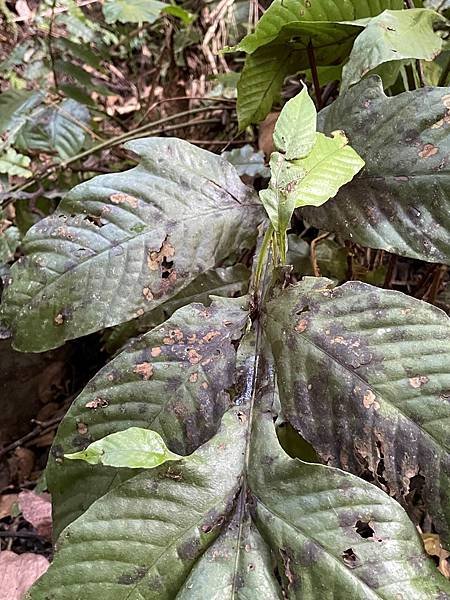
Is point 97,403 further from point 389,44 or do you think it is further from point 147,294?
point 389,44

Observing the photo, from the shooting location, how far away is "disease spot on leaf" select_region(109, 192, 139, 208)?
2.74 feet

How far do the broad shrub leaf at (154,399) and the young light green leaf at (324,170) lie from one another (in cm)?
17

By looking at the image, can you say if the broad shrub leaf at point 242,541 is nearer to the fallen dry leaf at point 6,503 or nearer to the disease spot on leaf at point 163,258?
the disease spot on leaf at point 163,258

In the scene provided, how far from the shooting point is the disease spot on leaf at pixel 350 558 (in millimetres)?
547

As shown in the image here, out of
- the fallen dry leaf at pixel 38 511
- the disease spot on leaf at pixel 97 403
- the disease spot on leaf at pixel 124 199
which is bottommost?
the fallen dry leaf at pixel 38 511

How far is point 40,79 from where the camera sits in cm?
178

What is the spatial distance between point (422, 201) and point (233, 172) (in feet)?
0.88

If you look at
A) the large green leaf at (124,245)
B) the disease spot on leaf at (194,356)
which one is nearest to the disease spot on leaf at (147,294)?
the large green leaf at (124,245)

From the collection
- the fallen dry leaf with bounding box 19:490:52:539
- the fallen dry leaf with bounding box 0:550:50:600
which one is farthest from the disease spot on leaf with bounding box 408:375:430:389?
the fallen dry leaf with bounding box 19:490:52:539

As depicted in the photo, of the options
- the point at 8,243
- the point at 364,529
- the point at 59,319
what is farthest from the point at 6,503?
the point at 364,529

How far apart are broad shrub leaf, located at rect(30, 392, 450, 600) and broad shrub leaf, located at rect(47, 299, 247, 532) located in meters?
0.09

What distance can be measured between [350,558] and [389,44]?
63cm

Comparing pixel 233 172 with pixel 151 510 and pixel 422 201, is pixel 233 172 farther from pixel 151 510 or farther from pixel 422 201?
pixel 151 510

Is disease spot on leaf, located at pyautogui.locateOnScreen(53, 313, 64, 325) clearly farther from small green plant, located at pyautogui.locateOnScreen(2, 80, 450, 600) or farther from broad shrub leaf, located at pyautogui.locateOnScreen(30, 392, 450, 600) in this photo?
broad shrub leaf, located at pyautogui.locateOnScreen(30, 392, 450, 600)
